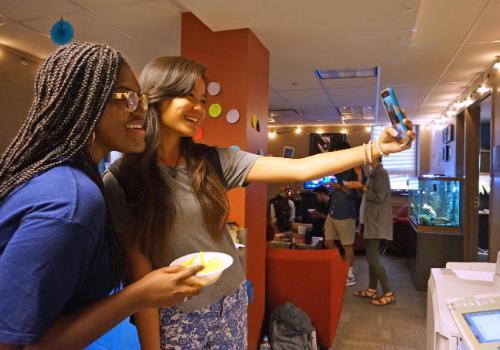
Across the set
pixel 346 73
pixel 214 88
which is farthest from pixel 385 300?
pixel 214 88

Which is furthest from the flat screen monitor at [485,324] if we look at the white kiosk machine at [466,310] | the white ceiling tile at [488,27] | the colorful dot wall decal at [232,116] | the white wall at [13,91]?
the white wall at [13,91]

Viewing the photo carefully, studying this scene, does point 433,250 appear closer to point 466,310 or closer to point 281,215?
point 281,215

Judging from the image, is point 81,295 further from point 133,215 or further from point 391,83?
point 391,83

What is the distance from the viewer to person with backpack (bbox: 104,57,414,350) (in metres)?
1.18

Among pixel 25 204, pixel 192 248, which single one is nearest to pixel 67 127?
pixel 25 204

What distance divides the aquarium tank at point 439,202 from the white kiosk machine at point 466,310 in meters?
3.05

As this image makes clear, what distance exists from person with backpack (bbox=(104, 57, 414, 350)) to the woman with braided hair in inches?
13.4

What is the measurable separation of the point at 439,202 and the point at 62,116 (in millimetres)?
4973

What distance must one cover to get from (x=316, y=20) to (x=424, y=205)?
10.9 feet

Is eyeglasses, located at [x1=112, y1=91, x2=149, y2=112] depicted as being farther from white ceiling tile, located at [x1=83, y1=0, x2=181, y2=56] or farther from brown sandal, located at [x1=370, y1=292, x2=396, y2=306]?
brown sandal, located at [x1=370, y1=292, x2=396, y2=306]

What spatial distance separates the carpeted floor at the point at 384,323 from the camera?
10.5ft

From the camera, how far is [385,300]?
13.3ft

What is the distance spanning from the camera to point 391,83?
4.99 m

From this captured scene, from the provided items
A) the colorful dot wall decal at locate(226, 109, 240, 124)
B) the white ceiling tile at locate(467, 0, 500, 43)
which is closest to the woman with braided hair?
the colorful dot wall decal at locate(226, 109, 240, 124)
